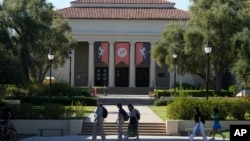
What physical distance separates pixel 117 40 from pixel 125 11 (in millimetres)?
4745

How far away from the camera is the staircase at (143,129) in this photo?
2872cm

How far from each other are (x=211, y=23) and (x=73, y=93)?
14123 millimetres

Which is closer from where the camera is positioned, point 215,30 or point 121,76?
point 215,30

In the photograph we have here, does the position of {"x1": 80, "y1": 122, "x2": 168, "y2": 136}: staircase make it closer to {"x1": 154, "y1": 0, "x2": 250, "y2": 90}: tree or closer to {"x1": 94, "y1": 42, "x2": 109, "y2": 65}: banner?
{"x1": 154, "y1": 0, "x2": 250, "y2": 90}: tree

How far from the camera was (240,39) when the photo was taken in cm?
4769

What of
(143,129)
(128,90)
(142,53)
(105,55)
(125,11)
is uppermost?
(125,11)

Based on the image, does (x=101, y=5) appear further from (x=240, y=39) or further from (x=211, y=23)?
(x=240, y=39)

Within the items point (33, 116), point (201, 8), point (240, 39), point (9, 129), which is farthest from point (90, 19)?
point (9, 129)

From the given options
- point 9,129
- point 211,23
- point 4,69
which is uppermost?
point 211,23

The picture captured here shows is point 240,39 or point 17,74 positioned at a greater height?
point 240,39

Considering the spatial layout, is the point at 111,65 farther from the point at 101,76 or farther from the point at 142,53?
the point at 142,53

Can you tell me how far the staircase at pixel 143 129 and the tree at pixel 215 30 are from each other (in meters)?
21.7

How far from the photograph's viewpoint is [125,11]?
7769 centimetres

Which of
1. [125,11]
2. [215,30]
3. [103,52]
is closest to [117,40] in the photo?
[103,52]
